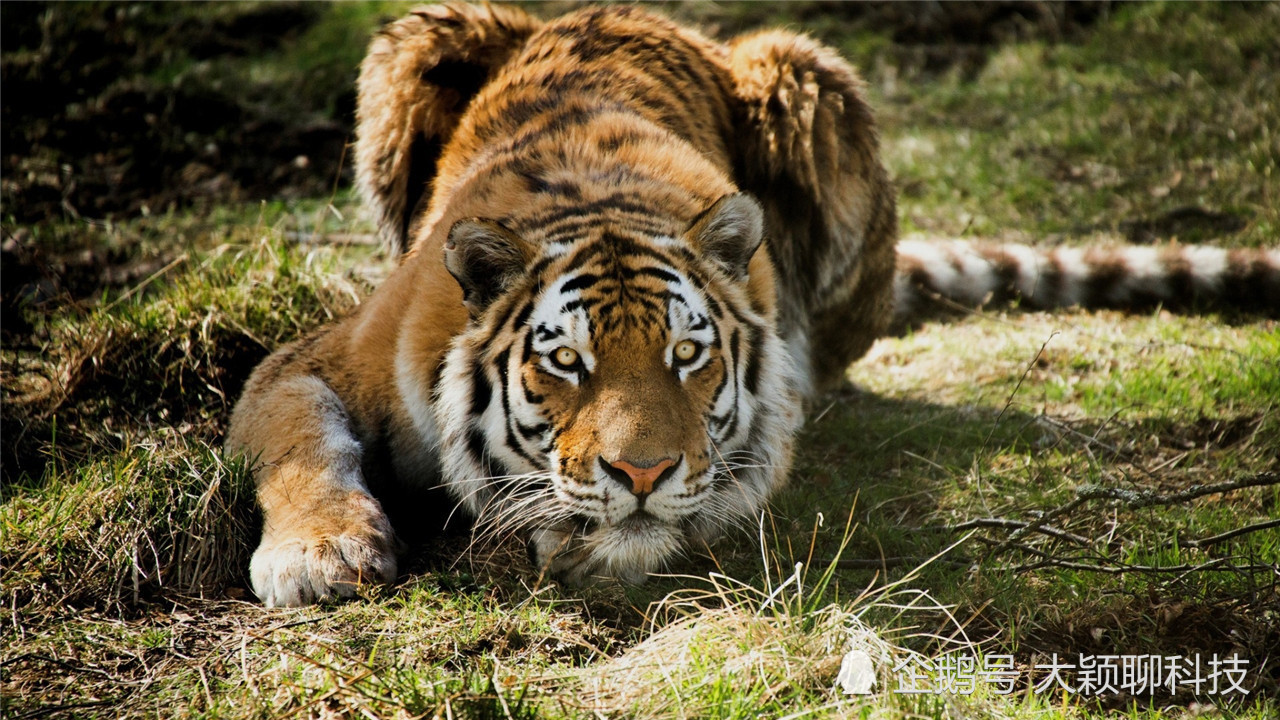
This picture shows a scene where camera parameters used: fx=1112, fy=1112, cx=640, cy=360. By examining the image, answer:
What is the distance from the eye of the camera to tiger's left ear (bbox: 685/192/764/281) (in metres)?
3.18

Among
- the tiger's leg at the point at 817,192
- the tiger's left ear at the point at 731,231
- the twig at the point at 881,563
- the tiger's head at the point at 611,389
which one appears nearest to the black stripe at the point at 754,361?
the tiger's head at the point at 611,389

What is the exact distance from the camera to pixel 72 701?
8.30 feet

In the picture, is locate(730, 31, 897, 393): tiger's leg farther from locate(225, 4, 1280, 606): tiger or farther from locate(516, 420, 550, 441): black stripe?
locate(516, 420, 550, 441): black stripe

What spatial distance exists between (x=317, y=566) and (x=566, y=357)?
0.86 m

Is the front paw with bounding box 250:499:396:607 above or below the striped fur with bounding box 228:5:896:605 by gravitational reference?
below

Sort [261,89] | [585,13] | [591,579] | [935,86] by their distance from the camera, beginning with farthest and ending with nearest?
[935,86], [261,89], [585,13], [591,579]

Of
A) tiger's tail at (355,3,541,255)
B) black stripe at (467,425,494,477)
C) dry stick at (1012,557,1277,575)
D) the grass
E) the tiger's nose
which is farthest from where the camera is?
tiger's tail at (355,3,541,255)

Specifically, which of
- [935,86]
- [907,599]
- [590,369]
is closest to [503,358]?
[590,369]

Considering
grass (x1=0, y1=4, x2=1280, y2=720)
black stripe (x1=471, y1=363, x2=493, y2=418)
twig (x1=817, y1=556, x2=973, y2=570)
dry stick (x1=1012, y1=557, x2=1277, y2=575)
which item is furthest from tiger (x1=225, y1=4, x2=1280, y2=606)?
dry stick (x1=1012, y1=557, x2=1277, y2=575)

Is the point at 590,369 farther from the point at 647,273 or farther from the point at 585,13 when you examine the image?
the point at 585,13

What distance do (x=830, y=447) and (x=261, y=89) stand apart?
487 cm

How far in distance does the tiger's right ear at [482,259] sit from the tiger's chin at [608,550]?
27.3 inches

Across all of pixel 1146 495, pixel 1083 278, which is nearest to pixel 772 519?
pixel 1146 495

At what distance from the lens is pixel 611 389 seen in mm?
2889
